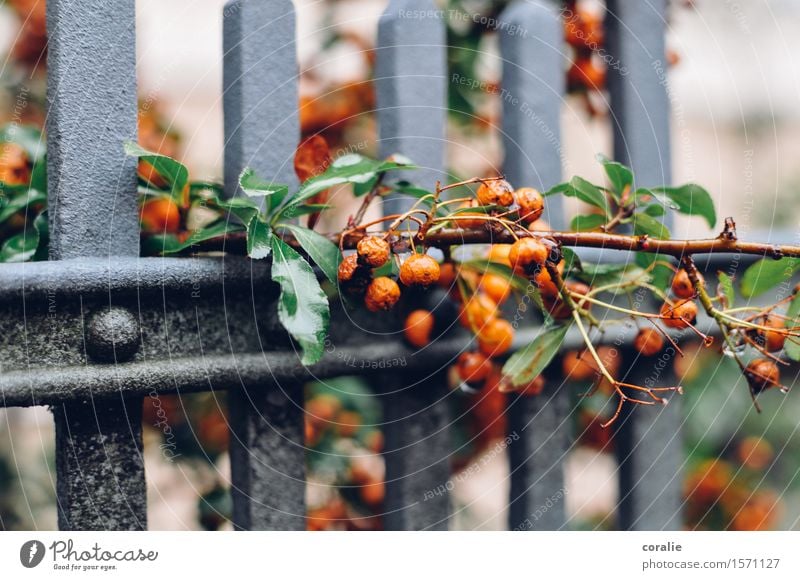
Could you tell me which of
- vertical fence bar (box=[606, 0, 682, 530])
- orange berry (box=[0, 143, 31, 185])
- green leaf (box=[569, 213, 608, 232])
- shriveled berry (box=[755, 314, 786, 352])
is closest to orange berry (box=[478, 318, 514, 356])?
green leaf (box=[569, 213, 608, 232])

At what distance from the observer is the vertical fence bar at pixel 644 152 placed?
0.92m

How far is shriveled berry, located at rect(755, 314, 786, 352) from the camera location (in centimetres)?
65

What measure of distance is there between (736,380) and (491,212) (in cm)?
102

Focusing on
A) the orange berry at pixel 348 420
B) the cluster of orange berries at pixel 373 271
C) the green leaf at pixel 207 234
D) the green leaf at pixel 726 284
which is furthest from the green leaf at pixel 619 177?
the orange berry at pixel 348 420

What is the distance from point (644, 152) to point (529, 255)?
0.47 metres

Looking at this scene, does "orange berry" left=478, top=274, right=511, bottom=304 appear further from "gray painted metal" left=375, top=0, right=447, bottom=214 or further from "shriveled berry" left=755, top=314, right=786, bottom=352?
"shriveled berry" left=755, top=314, right=786, bottom=352

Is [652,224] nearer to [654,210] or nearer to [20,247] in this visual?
[654,210]

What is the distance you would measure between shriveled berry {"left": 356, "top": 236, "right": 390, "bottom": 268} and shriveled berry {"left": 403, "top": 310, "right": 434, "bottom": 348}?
17cm

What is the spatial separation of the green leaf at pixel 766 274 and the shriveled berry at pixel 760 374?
0.08 m

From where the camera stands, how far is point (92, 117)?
577 millimetres

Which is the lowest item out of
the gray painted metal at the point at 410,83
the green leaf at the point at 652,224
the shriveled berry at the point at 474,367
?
the shriveled berry at the point at 474,367

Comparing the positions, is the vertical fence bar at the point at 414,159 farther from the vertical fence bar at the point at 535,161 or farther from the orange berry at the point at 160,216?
the orange berry at the point at 160,216

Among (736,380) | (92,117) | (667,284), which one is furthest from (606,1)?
(736,380)

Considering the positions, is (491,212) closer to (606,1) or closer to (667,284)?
(667,284)
